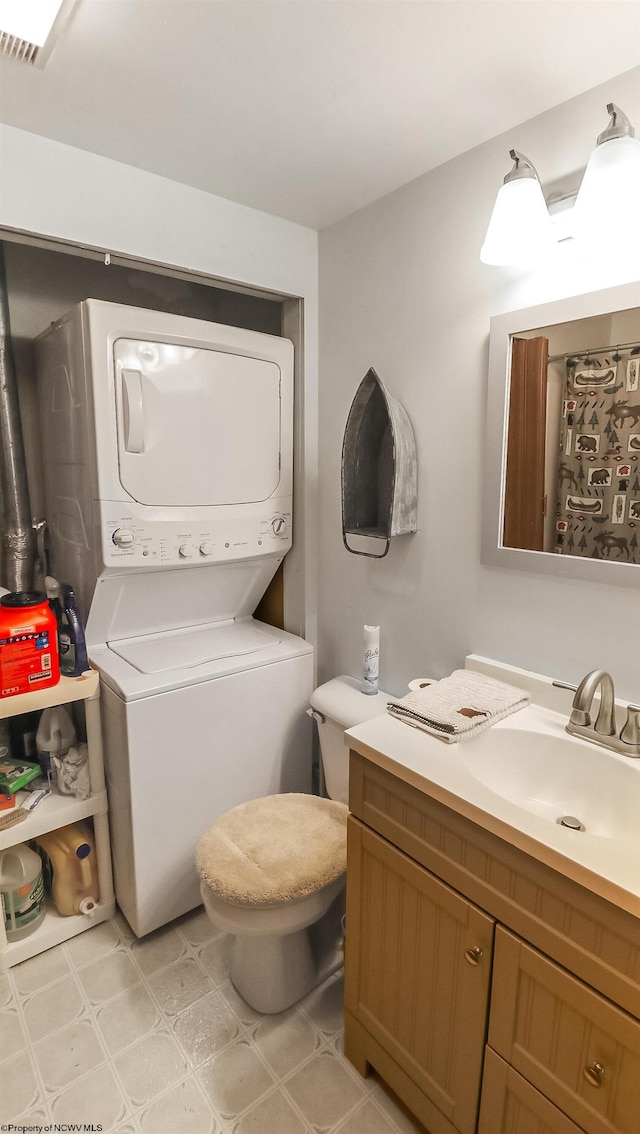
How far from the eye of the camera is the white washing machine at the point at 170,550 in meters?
1.63

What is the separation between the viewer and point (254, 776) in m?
1.97

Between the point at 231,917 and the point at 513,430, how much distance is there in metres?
1.41

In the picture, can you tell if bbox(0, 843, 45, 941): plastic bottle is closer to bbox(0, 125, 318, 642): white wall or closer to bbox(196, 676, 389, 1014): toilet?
bbox(196, 676, 389, 1014): toilet

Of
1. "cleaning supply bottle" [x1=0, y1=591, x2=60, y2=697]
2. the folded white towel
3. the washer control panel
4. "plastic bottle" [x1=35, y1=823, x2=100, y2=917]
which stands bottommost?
"plastic bottle" [x1=35, y1=823, x2=100, y2=917]

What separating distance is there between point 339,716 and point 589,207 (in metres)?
1.42

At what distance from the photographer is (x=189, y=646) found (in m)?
1.98

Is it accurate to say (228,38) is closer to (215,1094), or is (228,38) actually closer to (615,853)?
(615,853)

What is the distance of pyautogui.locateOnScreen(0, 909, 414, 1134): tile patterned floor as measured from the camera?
133cm

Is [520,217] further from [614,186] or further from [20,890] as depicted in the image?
[20,890]

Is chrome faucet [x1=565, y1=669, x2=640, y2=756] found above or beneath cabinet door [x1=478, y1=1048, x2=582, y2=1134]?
above

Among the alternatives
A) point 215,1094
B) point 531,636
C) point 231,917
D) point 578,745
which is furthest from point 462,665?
point 215,1094

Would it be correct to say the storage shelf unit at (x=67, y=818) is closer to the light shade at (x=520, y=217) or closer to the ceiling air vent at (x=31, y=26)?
the ceiling air vent at (x=31, y=26)

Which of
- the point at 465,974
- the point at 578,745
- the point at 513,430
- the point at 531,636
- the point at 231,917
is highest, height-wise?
the point at 513,430

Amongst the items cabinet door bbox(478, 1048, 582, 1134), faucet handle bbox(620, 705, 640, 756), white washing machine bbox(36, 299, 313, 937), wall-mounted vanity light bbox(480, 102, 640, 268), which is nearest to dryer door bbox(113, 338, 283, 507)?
white washing machine bbox(36, 299, 313, 937)
